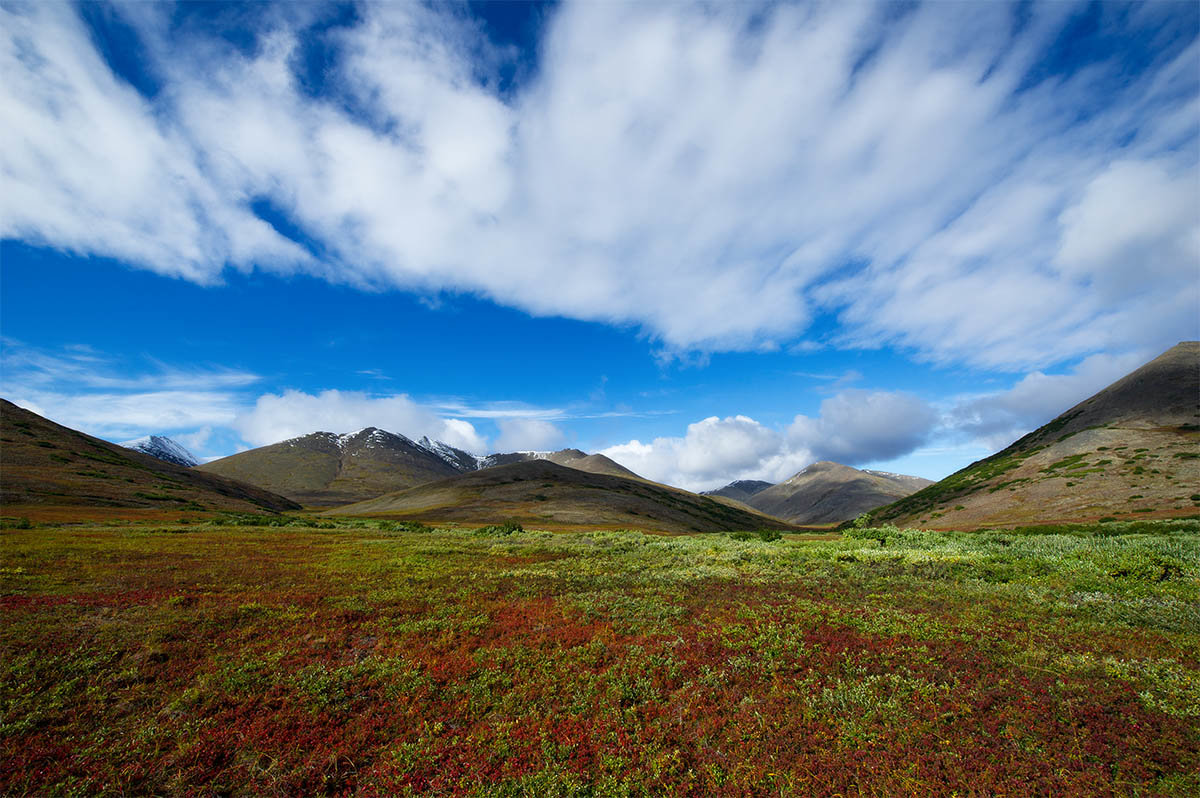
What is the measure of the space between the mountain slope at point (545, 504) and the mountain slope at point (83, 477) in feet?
124

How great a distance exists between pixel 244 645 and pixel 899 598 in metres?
25.2

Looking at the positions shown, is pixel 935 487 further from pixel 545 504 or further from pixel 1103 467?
pixel 545 504

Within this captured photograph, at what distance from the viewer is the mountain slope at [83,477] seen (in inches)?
2970

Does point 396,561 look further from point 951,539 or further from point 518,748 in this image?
point 951,539

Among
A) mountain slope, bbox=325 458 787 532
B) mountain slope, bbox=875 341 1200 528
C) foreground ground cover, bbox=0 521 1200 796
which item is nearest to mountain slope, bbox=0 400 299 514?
mountain slope, bbox=325 458 787 532

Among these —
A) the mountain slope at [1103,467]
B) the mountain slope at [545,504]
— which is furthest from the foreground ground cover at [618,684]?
the mountain slope at [545,504]

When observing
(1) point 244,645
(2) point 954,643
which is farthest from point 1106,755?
(1) point 244,645

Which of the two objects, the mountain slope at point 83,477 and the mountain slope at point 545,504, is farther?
the mountain slope at point 545,504

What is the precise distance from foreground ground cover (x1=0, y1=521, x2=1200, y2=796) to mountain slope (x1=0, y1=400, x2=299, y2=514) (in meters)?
75.1

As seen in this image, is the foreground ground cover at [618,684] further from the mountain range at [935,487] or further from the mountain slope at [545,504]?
the mountain slope at [545,504]

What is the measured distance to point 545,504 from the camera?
125125 mm

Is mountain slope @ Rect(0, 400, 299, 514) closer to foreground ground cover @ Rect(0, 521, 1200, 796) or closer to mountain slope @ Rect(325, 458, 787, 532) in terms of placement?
mountain slope @ Rect(325, 458, 787, 532)

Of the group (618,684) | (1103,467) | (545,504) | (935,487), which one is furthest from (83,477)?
(935,487)

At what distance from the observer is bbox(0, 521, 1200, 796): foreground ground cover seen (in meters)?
8.98
